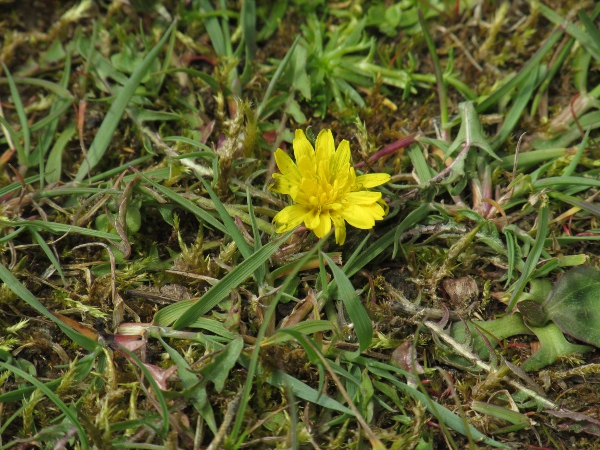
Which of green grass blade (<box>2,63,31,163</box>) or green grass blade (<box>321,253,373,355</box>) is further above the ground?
green grass blade (<box>2,63,31,163</box>)

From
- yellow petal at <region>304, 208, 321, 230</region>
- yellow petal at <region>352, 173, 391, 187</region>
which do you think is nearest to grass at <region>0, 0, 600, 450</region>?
yellow petal at <region>304, 208, 321, 230</region>

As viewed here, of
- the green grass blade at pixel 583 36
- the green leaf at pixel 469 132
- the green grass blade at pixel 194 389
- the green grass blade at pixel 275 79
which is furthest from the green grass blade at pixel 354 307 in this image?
the green grass blade at pixel 583 36

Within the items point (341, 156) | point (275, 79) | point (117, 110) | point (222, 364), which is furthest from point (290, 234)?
point (117, 110)

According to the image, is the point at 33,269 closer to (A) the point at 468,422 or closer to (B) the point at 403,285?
(B) the point at 403,285

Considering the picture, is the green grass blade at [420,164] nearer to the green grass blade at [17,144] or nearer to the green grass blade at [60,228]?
the green grass blade at [60,228]

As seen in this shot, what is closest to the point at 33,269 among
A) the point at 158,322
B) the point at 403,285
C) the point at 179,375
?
the point at 158,322

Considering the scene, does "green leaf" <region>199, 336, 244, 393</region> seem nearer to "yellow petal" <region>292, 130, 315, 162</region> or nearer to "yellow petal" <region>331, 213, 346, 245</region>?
"yellow petal" <region>331, 213, 346, 245</region>
